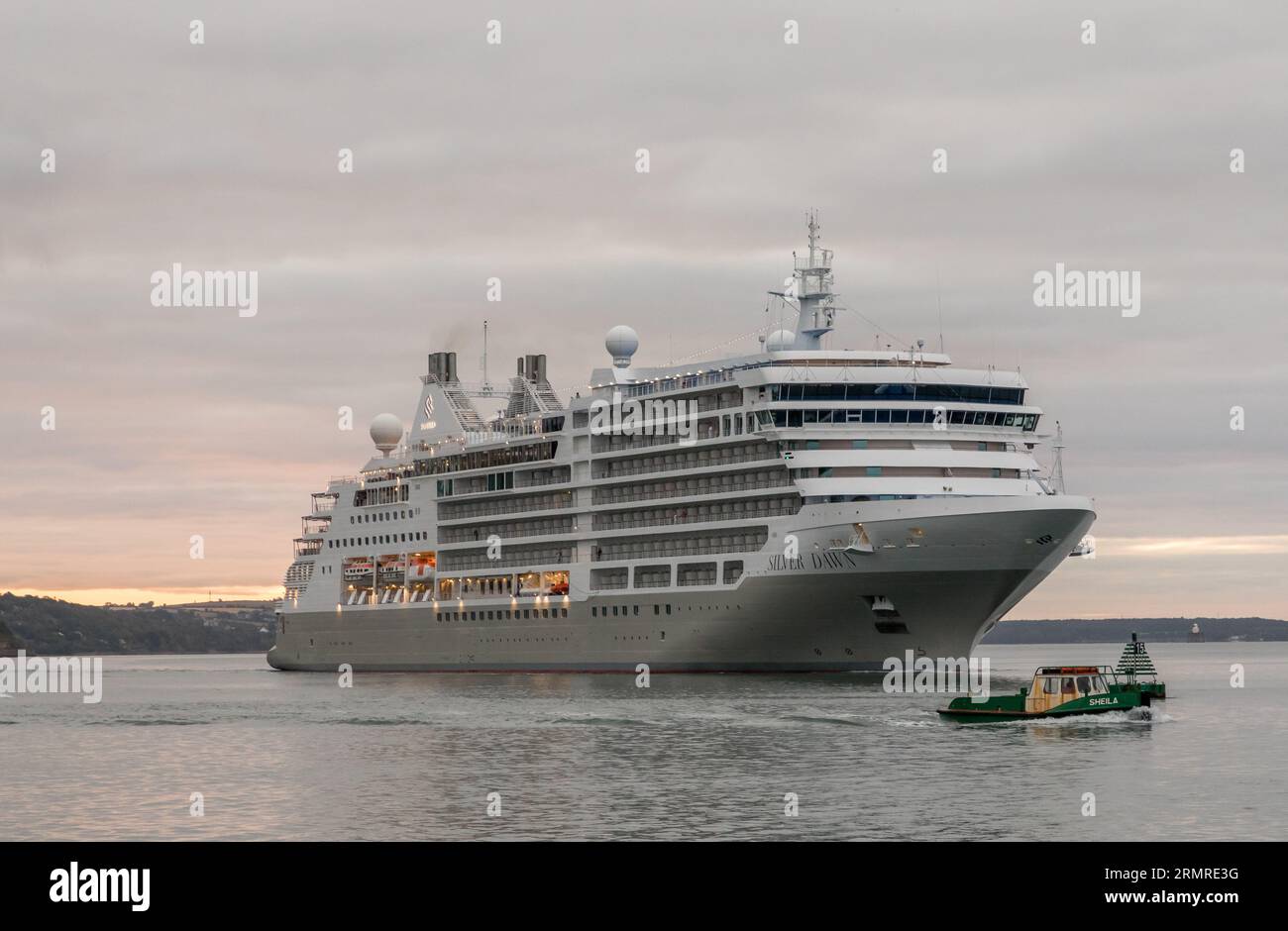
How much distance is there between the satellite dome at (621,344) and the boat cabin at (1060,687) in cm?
4417

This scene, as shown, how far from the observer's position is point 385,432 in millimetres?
132500

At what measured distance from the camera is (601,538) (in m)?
103

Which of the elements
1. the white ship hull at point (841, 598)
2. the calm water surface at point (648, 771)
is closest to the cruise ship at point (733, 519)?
the white ship hull at point (841, 598)

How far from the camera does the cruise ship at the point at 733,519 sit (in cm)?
8406

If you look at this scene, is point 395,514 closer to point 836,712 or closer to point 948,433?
point 948,433

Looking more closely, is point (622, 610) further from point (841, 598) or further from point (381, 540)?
point (381, 540)

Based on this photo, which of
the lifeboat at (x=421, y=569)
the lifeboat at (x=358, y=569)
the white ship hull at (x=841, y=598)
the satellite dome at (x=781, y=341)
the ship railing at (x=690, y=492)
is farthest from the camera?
the lifeboat at (x=358, y=569)

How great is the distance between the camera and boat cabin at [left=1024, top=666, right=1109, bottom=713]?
67500 mm

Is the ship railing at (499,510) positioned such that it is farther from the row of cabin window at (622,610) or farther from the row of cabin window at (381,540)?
the row of cabin window at (622,610)

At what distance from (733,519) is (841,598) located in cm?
931

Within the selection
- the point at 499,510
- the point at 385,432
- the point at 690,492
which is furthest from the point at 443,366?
the point at 690,492

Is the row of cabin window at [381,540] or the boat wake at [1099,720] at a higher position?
the row of cabin window at [381,540]
